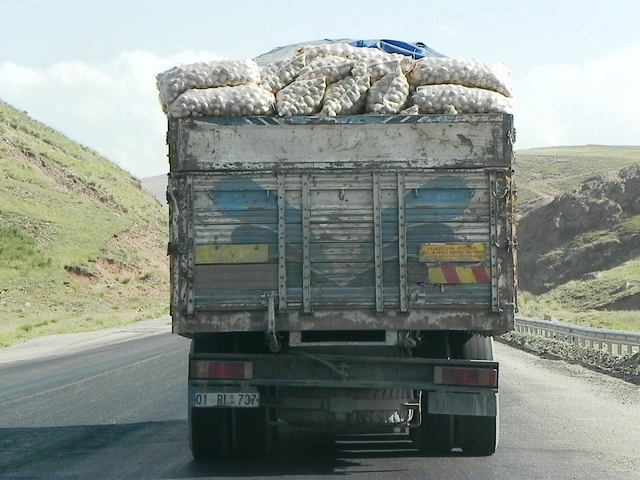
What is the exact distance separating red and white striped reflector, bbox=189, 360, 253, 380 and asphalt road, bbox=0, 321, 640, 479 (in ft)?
2.51

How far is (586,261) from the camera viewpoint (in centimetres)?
8350

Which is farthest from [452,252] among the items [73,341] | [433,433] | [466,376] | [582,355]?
[73,341]

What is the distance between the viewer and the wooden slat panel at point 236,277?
9.00 metres

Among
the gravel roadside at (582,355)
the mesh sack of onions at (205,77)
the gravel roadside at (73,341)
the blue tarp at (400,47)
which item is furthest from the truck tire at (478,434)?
the gravel roadside at (73,341)

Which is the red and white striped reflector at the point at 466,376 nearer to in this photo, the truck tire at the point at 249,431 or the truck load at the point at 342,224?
the truck load at the point at 342,224

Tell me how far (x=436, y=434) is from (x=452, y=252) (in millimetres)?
1971

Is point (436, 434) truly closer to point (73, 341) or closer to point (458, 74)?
point (458, 74)

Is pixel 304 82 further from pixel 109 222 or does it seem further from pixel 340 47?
pixel 109 222

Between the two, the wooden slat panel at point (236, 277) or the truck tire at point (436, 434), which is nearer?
the wooden slat panel at point (236, 277)

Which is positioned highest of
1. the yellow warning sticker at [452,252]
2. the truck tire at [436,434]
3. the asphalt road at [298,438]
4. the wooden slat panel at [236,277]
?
the yellow warning sticker at [452,252]

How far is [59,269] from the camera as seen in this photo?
60.1 m

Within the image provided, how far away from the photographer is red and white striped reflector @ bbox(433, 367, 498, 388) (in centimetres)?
927

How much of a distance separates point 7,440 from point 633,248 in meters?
74.6

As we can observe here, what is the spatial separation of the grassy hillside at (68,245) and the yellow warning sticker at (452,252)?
29.6 metres
